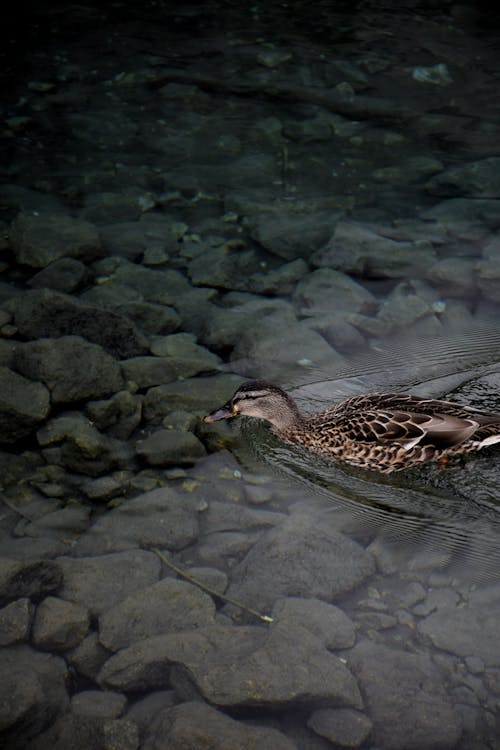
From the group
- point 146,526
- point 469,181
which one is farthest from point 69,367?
point 469,181

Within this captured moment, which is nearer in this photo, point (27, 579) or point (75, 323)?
point (27, 579)

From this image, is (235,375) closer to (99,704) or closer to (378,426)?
(378,426)

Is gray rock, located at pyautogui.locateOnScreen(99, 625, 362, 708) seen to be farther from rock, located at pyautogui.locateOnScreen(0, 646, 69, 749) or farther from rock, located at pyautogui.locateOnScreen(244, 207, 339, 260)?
rock, located at pyautogui.locateOnScreen(244, 207, 339, 260)

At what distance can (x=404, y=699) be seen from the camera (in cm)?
421

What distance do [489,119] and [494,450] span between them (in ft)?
25.4

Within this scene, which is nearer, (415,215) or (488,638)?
(488,638)

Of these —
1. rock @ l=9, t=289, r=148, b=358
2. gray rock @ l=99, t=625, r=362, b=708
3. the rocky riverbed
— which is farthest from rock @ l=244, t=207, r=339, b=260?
gray rock @ l=99, t=625, r=362, b=708

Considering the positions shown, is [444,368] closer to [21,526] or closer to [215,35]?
[21,526]

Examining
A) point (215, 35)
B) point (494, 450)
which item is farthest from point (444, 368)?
point (215, 35)

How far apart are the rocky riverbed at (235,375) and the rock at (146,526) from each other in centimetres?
2

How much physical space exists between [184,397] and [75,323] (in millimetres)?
1529

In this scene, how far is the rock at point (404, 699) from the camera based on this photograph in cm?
402

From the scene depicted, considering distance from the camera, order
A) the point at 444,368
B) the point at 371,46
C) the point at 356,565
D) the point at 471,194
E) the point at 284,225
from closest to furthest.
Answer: the point at 356,565, the point at 444,368, the point at 284,225, the point at 471,194, the point at 371,46

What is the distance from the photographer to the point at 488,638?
180 inches
